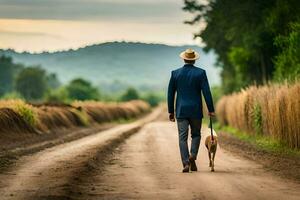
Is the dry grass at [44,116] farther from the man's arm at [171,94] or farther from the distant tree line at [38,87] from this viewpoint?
the distant tree line at [38,87]

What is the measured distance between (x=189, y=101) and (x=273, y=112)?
1070cm

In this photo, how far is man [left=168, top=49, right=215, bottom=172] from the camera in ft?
50.9

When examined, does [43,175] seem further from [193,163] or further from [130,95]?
[130,95]

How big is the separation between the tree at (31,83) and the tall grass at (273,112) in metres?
117

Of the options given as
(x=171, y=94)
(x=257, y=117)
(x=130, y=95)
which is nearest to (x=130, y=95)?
(x=130, y=95)

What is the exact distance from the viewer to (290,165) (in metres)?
17.4

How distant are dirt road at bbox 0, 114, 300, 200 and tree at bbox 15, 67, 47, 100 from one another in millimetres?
134533

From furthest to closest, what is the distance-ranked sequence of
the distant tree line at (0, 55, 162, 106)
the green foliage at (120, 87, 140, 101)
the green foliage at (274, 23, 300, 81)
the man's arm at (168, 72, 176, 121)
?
the green foliage at (120, 87, 140, 101) → the distant tree line at (0, 55, 162, 106) → the green foliage at (274, 23, 300, 81) → the man's arm at (168, 72, 176, 121)

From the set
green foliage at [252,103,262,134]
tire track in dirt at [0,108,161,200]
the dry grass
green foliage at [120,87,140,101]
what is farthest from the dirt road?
green foliage at [120,87,140,101]

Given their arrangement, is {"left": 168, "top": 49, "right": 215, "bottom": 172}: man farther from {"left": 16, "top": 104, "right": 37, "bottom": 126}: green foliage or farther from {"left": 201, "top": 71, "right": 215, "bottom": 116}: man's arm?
{"left": 16, "top": 104, "right": 37, "bottom": 126}: green foliage

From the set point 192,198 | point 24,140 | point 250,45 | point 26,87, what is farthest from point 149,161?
point 26,87

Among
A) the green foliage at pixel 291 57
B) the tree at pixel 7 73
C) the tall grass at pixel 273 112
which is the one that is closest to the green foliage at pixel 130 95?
the tree at pixel 7 73

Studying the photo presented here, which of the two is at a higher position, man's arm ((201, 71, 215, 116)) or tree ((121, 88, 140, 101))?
tree ((121, 88, 140, 101))

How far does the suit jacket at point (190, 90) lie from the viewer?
15.5m
